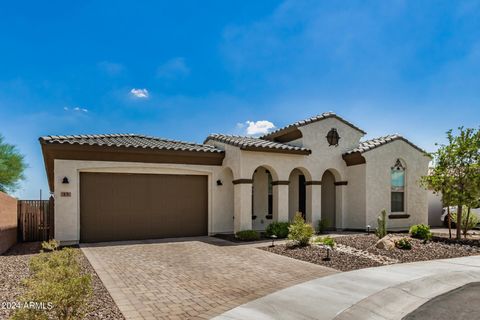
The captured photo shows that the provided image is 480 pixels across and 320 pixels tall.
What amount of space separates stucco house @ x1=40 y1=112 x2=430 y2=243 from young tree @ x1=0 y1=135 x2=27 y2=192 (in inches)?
635

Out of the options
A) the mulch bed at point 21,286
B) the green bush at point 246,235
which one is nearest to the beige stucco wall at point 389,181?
the green bush at point 246,235

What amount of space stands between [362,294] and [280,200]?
9.30 m

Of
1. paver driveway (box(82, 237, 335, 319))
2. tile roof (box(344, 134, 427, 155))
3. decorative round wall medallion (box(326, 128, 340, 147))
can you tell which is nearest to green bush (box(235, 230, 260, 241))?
paver driveway (box(82, 237, 335, 319))

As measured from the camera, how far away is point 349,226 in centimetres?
1777

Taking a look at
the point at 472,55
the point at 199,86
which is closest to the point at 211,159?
the point at 199,86

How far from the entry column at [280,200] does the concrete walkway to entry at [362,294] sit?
22.5 feet

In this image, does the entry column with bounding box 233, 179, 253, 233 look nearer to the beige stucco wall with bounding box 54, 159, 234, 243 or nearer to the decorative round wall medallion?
the beige stucco wall with bounding box 54, 159, 234, 243

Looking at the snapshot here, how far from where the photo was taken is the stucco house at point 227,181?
13.4 metres

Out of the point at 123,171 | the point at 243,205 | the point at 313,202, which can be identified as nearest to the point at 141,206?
the point at 123,171

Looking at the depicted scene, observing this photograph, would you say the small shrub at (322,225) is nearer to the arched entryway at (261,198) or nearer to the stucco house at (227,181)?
the stucco house at (227,181)

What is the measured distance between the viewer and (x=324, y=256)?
1032 centimetres

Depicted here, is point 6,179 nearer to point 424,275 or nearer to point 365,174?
point 365,174

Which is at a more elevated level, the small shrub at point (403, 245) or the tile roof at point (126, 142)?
the tile roof at point (126, 142)

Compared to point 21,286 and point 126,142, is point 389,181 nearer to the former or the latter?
point 126,142
